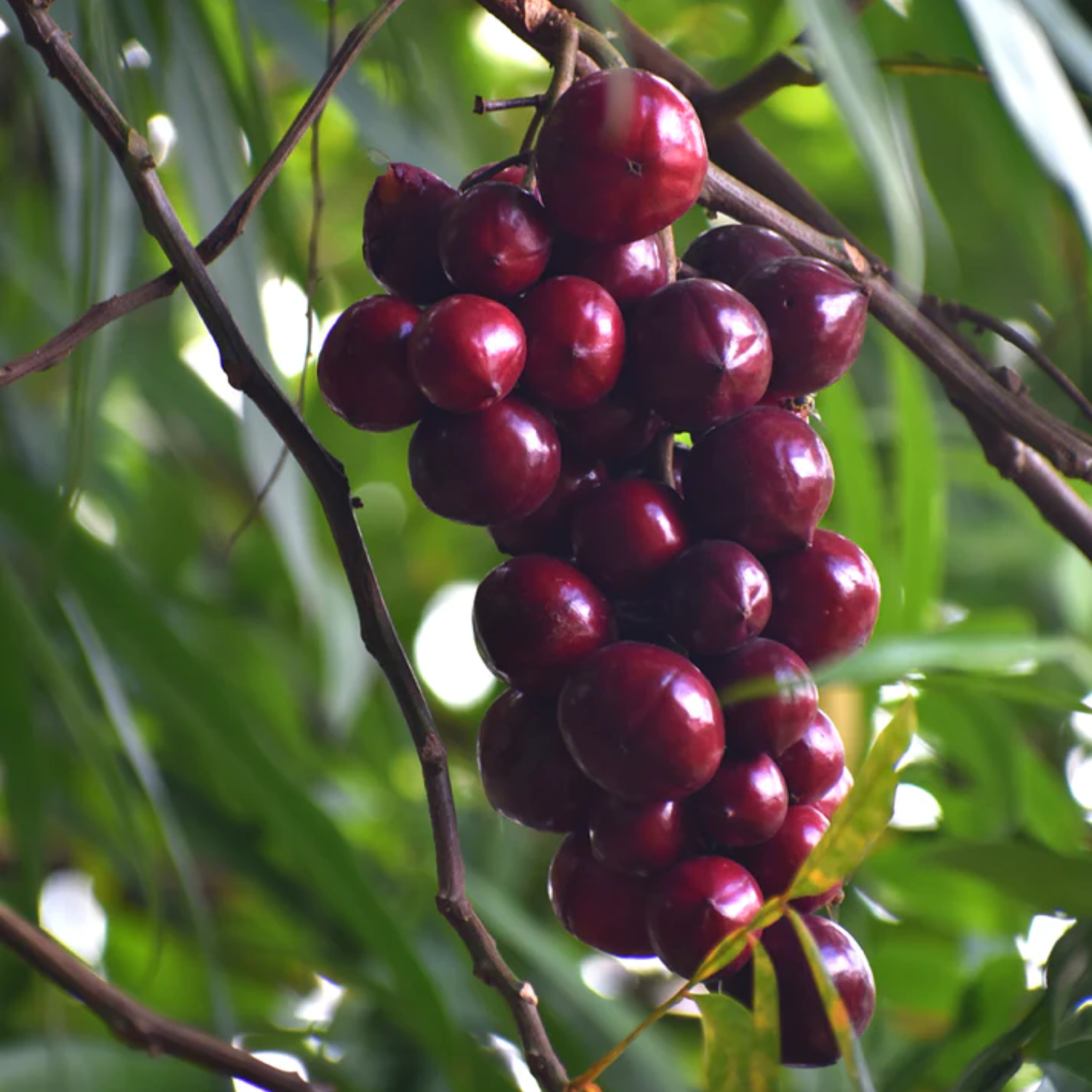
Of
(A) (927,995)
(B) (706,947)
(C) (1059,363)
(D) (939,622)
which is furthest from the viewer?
(D) (939,622)

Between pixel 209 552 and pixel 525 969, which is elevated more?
pixel 209 552

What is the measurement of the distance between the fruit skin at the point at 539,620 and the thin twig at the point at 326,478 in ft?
0.07

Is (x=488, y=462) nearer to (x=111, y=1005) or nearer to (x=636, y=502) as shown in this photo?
(x=636, y=502)

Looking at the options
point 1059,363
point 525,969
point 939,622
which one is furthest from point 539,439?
point 939,622

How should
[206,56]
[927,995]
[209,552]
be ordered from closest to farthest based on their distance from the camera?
[206,56] → [927,995] → [209,552]

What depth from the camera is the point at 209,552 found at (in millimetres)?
1279

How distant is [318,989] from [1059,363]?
779mm

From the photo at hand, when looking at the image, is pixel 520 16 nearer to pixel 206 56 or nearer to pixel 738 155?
pixel 738 155

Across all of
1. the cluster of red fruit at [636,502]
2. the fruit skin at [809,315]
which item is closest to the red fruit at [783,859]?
the cluster of red fruit at [636,502]

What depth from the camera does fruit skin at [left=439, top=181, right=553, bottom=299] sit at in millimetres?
295

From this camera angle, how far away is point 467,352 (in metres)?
0.28

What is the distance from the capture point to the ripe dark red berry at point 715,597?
11.6 inches

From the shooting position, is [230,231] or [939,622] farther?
[939,622]

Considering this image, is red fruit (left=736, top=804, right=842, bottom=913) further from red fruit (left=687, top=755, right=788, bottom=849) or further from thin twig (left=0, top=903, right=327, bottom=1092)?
thin twig (left=0, top=903, right=327, bottom=1092)
